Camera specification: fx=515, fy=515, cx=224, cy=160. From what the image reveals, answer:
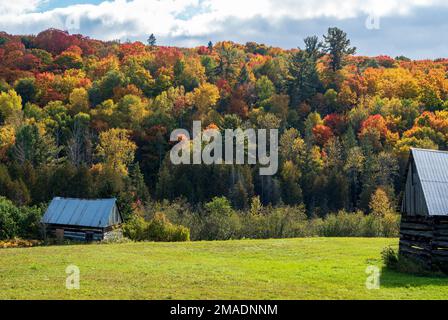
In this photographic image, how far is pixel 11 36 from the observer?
14150 cm

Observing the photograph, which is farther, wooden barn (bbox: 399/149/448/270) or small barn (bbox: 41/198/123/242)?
small barn (bbox: 41/198/123/242)

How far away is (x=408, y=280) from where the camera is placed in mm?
18719

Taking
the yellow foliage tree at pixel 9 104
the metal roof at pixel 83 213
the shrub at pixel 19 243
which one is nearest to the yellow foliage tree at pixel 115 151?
the yellow foliage tree at pixel 9 104

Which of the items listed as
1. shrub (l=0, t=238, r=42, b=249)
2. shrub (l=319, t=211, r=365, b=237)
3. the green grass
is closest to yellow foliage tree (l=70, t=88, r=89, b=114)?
shrub (l=0, t=238, r=42, b=249)

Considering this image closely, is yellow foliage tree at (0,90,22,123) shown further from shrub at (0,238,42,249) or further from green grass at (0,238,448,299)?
green grass at (0,238,448,299)

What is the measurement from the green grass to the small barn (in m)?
11.7

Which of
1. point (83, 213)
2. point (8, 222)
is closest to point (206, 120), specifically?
point (83, 213)

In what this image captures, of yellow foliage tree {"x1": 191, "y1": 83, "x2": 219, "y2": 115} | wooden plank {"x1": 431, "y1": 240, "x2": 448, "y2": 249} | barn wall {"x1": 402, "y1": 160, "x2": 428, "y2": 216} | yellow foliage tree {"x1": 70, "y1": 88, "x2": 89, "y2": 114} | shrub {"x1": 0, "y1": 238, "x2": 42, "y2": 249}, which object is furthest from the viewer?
yellow foliage tree {"x1": 191, "y1": 83, "x2": 219, "y2": 115}

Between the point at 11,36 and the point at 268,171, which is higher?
the point at 11,36

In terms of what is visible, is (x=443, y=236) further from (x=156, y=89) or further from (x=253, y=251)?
(x=156, y=89)

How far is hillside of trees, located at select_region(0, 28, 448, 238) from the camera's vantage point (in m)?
71.0

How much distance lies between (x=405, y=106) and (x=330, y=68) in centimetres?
2704

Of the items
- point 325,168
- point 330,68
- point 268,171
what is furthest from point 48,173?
point 330,68
